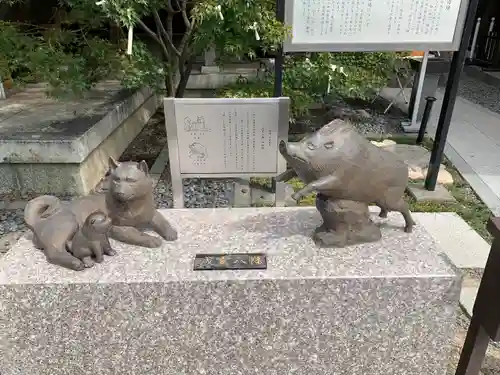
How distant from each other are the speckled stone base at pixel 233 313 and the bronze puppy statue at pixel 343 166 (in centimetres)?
34

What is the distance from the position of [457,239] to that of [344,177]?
1.98 m

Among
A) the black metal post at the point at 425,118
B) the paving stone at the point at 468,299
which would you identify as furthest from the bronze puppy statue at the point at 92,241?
the black metal post at the point at 425,118

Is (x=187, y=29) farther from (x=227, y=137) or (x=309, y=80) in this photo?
(x=227, y=137)

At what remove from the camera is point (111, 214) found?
2.15 metres

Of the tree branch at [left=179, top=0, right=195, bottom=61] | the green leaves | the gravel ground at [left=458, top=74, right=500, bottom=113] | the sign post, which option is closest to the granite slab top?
the sign post

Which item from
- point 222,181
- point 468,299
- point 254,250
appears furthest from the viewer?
point 222,181

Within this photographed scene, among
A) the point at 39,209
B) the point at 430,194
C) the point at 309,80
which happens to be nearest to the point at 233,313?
the point at 39,209

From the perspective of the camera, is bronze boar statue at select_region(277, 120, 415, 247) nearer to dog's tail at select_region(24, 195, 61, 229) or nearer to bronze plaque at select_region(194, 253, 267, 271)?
bronze plaque at select_region(194, 253, 267, 271)

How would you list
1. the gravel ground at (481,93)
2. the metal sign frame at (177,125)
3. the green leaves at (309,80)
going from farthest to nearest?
the gravel ground at (481,93) < the green leaves at (309,80) < the metal sign frame at (177,125)

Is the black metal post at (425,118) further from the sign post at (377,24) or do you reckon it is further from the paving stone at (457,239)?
the paving stone at (457,239)

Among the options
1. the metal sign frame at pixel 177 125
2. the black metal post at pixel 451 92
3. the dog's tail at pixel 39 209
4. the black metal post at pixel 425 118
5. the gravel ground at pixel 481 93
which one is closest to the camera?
the dog's tail at pixel 39 209

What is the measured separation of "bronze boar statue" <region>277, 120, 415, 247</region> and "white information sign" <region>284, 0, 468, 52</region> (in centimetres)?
162

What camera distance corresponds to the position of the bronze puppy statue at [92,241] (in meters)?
1.96

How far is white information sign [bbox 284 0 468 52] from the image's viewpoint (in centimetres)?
336
